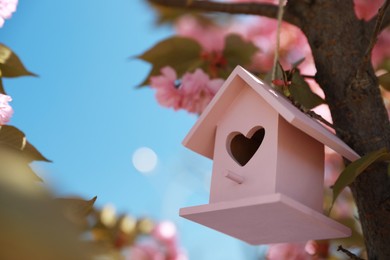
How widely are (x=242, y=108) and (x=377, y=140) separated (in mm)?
239

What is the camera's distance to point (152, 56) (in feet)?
4.32

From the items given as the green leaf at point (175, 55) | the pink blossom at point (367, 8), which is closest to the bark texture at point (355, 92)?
the green leaf at point (175, 55)

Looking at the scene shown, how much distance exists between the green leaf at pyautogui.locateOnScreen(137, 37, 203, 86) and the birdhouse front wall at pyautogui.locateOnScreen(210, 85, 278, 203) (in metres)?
0.37

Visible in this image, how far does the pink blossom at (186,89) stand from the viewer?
1.21m

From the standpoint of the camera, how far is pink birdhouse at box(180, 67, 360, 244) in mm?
826

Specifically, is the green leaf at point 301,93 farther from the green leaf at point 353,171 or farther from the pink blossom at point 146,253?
the pink blossom at point 146,253

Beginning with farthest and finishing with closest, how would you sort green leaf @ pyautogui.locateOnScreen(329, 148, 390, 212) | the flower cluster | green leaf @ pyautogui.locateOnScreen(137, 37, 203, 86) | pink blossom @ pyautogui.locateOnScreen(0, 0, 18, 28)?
the flower cluster < green leaf @ pyautogui.locateOnScreen(137, 37, 203, 86) < pink blossom @ pyautogui.locateOnScreen(0, 0, 18, 28) < green leaf @ pyautogui.locateOnScreen(329, 148, 390, 212)

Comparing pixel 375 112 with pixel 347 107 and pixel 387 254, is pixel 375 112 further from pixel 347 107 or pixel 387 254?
pixel 387 254

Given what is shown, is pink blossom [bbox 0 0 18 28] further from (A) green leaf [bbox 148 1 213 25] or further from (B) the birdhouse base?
(A) green leaf [bbox 148 1 213 25]

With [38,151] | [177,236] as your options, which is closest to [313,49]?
[38,151]

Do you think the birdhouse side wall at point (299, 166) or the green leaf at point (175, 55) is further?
the green leaf at point (175, 55)

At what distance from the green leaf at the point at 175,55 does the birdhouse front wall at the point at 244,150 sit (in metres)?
0.37

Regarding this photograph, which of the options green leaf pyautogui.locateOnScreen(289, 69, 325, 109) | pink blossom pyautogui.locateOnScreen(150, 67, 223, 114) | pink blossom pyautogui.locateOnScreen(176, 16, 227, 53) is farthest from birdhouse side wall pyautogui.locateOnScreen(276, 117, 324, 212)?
pink blossom pyautogui.locateOnScreen(176, 16, 227, 53)

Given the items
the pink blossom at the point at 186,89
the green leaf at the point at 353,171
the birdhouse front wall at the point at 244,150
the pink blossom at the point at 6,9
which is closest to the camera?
the green leaf at the point at 353,171
